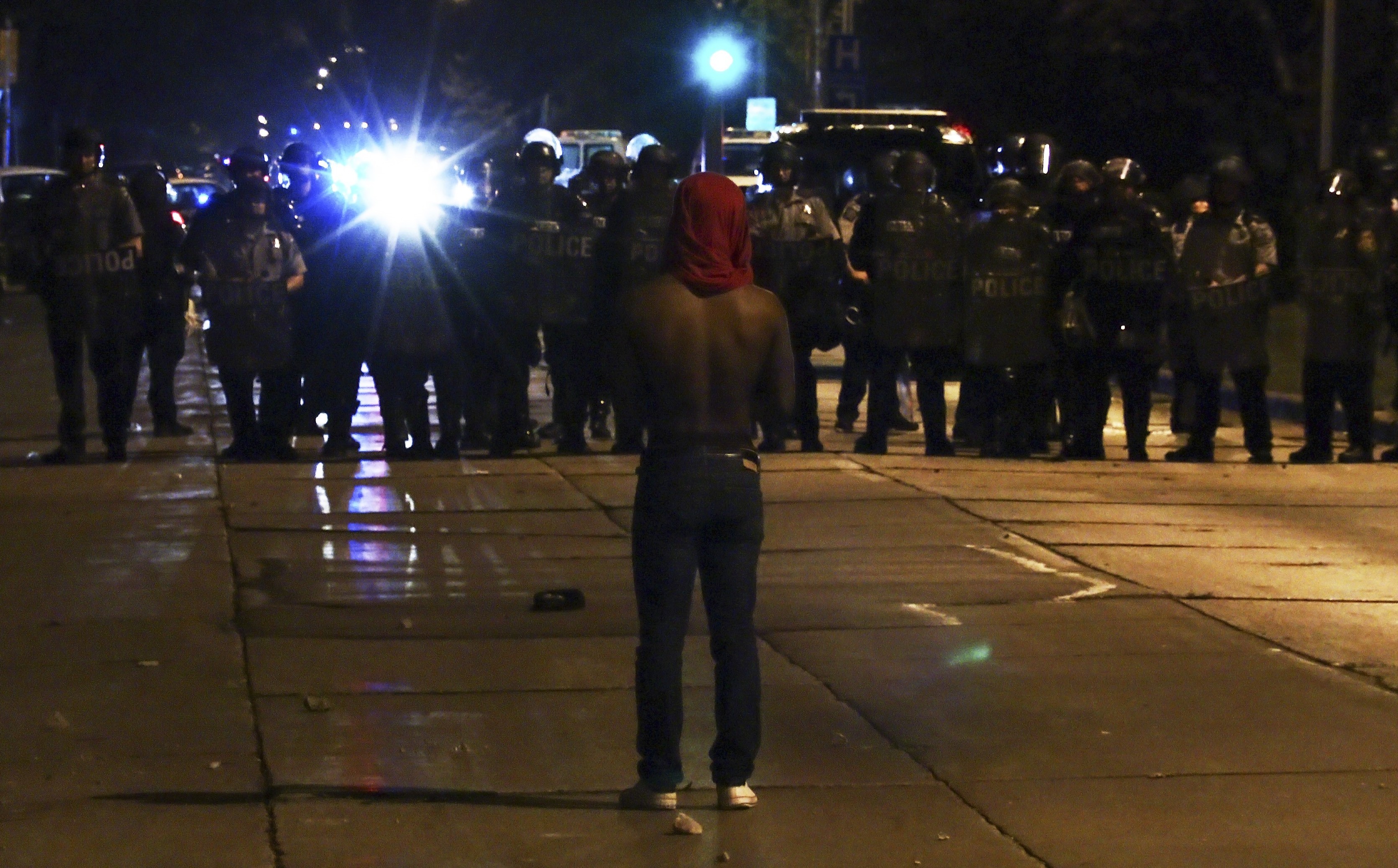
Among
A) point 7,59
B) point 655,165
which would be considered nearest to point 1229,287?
point 655,165

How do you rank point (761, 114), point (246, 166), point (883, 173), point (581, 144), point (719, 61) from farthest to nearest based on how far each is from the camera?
point (581, 144)
point (761, 114)
point (719, 61)
point (883, 173)
point (246, 166)

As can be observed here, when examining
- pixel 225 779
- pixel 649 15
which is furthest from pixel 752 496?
pixel 649 15

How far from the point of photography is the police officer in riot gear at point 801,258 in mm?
14234

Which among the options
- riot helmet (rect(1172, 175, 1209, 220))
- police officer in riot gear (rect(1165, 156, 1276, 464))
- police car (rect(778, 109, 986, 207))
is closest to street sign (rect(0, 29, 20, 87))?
police car (rect(778, 109, 986, 207))

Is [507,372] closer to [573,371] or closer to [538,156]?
[573,371]

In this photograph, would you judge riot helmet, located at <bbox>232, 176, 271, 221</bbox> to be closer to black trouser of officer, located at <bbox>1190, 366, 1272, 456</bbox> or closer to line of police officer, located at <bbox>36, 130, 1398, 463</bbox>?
line of police officer, located at <bbox>36, 130, 1398, 463</bbox>

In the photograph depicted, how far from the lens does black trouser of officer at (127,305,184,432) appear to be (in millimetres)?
15086

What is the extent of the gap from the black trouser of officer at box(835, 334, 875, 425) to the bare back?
8.61 meters

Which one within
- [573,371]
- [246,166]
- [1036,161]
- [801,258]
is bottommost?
[573,371]

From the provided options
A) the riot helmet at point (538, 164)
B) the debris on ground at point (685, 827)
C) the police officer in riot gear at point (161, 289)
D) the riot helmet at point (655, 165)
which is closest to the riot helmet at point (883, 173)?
the riot helmet at point (655, 165)

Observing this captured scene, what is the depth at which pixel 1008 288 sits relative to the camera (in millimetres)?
14102

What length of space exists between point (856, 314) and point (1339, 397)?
3143 millimetres

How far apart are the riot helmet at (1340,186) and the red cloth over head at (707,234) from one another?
8.74 m

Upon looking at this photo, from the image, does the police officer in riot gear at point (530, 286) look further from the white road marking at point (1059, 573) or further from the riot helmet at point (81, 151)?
the white road marking at point (1059, 573)
